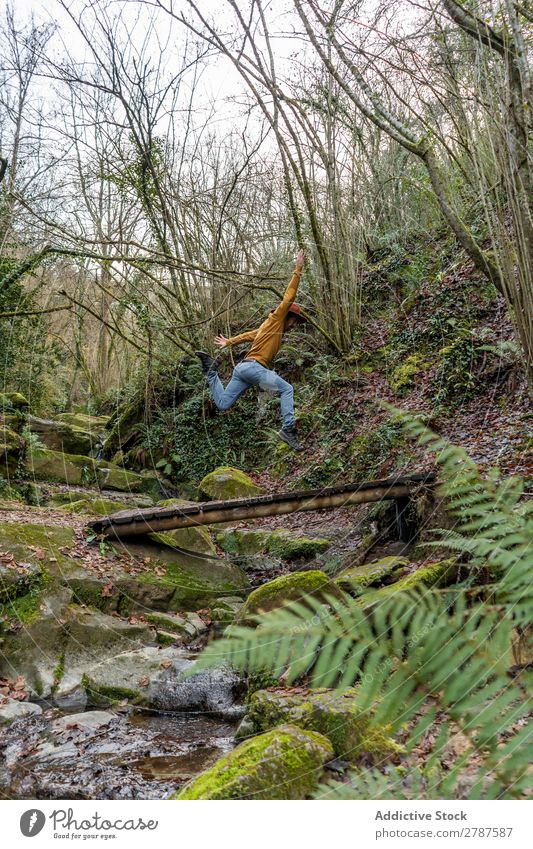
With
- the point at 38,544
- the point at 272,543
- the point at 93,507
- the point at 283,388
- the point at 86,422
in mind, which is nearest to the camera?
the point at 38,544

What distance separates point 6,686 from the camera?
13.1 feet

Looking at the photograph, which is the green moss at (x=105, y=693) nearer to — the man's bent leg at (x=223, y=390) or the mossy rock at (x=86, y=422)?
the man's bent leg at (x=223, y=390)

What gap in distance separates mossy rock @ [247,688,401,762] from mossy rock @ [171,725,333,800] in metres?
0.11

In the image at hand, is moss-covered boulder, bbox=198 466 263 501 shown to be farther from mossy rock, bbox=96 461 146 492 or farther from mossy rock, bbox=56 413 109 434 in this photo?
mossy rock, bbox=56 413 109 434

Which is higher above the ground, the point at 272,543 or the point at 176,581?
the point at 176,581

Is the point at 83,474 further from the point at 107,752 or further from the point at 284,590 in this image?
the point at 107,752

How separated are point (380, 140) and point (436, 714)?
1133 centimetres

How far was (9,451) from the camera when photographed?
7867mm

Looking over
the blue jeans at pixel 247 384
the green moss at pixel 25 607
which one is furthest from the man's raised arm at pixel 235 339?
the green moss at pixel 25 607

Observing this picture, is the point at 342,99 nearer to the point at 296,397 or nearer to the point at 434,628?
the point at 296,397

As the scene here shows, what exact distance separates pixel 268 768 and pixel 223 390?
430 centimetres

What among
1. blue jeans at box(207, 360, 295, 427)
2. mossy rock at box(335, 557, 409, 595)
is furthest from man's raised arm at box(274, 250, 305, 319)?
mossy rock at box(335, 557, 409, 595)

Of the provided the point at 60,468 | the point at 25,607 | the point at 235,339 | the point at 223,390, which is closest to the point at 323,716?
the point at 25,607
